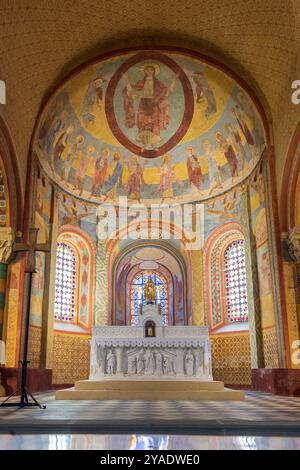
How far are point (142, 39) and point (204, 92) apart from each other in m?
3.60

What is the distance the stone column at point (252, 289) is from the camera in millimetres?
16500

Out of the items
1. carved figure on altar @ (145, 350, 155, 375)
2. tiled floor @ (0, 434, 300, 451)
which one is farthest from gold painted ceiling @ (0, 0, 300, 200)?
tiled floor @ (0, 434, 300, 451)

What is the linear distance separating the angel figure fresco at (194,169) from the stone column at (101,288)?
5.83 metres

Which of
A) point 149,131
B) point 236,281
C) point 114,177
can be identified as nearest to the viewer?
point 236,281

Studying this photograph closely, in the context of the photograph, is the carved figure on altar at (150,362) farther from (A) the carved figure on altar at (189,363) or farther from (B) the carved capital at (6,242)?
(B) the carved capital at (6,242)

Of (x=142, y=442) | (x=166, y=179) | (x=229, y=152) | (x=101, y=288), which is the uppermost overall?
(x=229, y=152)

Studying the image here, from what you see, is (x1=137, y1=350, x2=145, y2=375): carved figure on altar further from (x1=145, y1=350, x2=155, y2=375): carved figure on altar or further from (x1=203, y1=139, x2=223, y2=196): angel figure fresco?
(x1=203, y1=139, x2=223, y2=196): angel figure fresco

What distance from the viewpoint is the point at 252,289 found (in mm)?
17453

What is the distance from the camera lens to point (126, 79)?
18.6 metres

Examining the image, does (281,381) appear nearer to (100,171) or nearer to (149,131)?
(100,171)

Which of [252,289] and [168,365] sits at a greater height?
[252,289]

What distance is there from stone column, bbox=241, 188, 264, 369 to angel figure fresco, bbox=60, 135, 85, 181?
319 inches

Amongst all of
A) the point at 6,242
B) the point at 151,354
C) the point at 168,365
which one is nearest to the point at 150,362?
the point at 151,354
